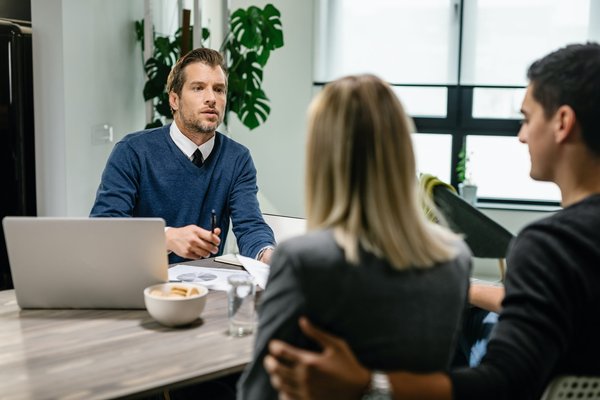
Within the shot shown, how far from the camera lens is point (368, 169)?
41.9 inches

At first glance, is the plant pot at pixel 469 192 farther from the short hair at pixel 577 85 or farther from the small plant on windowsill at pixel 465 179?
the short hair at pixel 577 85

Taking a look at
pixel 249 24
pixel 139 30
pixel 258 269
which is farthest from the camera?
pixel 249 24

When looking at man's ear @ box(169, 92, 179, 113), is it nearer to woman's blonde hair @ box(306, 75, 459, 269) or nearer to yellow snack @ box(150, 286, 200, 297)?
yellow snack @ box(150, 286, 200, 297)

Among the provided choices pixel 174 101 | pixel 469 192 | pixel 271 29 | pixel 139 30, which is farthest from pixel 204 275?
pixel 469 192

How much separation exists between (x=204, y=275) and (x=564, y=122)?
1087 millimetres

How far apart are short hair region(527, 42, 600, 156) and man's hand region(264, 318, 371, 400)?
563 mm

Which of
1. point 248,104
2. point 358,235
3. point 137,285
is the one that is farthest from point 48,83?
point 358,235

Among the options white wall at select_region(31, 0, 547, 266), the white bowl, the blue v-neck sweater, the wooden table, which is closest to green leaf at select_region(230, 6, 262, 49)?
white wall at select_region(31, 0, 547, 266)

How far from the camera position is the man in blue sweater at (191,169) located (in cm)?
244

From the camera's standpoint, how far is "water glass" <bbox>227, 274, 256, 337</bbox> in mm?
1575

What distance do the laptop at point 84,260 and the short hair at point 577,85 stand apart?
2.77ft

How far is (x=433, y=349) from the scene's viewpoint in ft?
3.57

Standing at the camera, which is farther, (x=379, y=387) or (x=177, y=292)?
(x=177, y=292)

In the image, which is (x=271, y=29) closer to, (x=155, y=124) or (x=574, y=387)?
(x=155, y=124)
